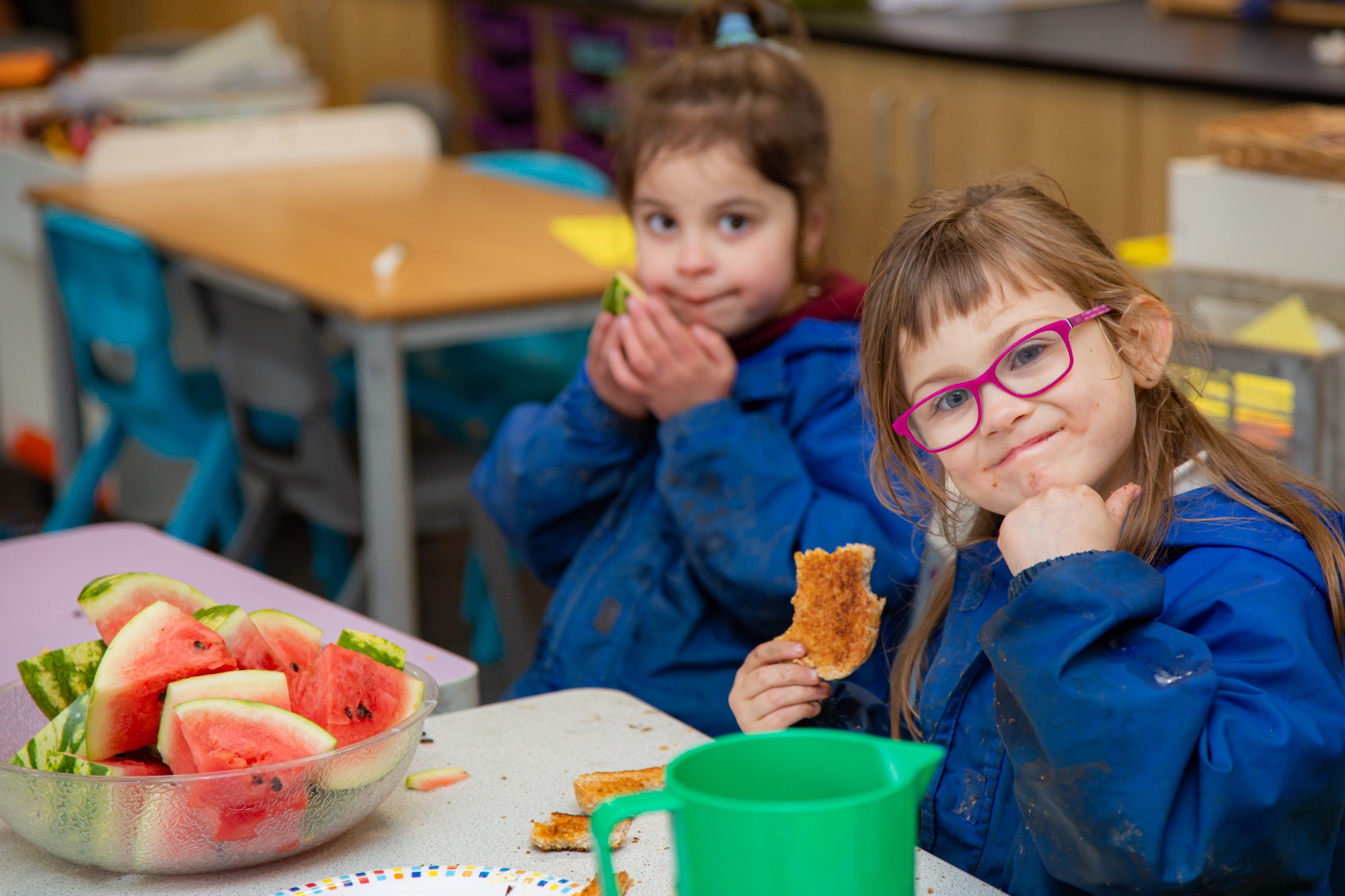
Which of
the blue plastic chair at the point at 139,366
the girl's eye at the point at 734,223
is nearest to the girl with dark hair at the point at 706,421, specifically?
the girl's eye at the point at 734,223

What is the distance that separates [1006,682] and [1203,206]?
1.36m

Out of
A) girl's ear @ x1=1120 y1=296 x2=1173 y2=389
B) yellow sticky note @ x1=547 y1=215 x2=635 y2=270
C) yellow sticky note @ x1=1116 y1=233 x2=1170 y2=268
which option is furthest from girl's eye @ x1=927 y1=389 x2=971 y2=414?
yellow sticky note @ x1=547 y1=215 x2=635 y2=270

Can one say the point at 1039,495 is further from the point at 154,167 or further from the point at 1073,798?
the point at 154,167

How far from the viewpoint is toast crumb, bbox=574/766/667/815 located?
95 centimetres

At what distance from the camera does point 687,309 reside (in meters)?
1.61

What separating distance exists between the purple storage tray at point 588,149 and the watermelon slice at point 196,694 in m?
4.59

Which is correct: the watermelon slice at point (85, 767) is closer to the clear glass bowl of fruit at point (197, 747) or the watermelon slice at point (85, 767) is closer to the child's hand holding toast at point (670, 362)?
the clear glass bowl of fruit at point (197, 747)

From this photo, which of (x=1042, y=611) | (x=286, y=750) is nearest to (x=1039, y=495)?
(x=1042, y=611)

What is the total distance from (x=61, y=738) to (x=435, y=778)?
239 millimetres

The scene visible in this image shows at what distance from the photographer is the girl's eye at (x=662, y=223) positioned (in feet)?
5.28

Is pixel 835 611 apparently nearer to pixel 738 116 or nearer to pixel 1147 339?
pixel 1147 339

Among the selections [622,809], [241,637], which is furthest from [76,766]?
[622,809]

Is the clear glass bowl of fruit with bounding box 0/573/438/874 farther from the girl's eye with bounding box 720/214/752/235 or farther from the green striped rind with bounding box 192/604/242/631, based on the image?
the girl's eye with bounding box 720/214/752/235

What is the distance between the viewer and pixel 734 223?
1599 mm
